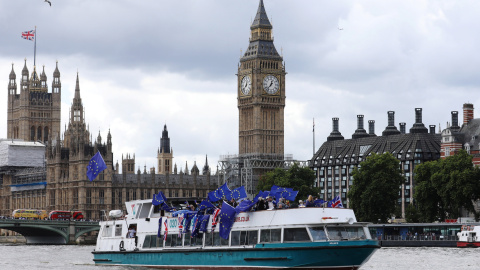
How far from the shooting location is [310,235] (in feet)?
175

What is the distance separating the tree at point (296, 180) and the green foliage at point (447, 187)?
2358cm

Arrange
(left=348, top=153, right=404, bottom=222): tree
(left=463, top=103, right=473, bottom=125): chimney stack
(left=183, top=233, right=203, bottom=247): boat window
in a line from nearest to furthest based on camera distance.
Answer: (left=183, top=233, right=203, bottom=247): boat window, (left=348, top=153, right=404, bottom=222): tree, (left=463, top=103, right=473, bottom=125): chimney stack

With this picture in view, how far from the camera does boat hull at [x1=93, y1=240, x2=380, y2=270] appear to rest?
53188mm

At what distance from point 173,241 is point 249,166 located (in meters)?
102

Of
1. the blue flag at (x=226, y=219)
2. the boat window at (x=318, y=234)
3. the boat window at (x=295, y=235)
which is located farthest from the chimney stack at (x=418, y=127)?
the boat window at (x=318, y=234)

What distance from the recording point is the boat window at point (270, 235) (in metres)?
54.7

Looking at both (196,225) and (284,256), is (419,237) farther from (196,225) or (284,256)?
(284,256)

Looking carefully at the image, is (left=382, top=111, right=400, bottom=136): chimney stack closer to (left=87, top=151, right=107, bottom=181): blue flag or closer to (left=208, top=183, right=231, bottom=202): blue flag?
(left=87, top=151, right=107, bottom=181): blue flag

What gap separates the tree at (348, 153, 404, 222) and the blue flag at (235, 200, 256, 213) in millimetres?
63345

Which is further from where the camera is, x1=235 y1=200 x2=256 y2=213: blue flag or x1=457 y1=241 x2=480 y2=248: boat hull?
x1=457 y1=241 x2=480 y2=248: boat hull

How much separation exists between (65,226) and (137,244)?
7427 cm

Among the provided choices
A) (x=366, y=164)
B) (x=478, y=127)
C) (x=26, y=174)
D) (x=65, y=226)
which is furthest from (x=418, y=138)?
(x=26, y=174)

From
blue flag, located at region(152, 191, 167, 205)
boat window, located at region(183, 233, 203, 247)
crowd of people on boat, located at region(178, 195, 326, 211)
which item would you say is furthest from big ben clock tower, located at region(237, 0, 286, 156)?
crowd of people on boat, located at region(178, 195, 326, 211)

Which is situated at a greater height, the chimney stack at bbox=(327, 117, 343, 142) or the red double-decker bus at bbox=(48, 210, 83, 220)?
the chimney stack at bbox=(327, 117, 343, 142)
